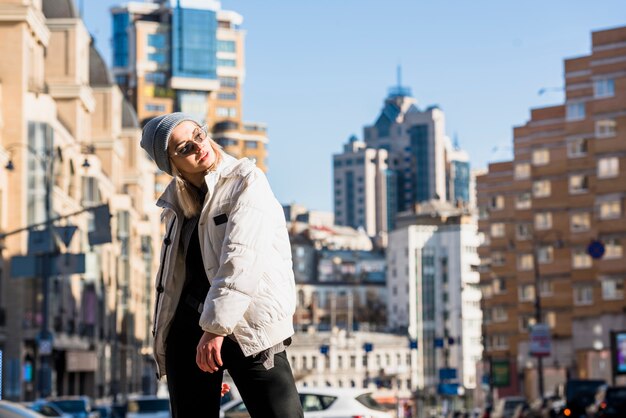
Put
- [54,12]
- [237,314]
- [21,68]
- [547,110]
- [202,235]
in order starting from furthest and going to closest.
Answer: [547,110]
[54,12]
[21,68]
[202,235]
[237,314]

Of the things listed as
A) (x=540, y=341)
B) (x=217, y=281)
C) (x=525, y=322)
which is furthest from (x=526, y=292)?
(x=217, y=281)

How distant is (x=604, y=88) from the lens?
8881 cm

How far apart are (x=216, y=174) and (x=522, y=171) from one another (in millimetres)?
120124

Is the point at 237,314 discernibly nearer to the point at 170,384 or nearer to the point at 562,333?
the point at 170,384

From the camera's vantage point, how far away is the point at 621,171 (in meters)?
84.8

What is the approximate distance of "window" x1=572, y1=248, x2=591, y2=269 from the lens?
9744cm

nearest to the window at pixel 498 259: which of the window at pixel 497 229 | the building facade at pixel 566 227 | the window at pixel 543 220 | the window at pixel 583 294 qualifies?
the building facade at pixel 566 227

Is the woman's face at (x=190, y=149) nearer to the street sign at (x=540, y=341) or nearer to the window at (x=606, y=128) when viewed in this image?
the street sign at (x=540, y=341)

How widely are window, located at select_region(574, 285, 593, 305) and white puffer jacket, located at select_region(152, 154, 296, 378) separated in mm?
91029

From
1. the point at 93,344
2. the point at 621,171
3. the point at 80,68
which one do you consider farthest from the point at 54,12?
the point at 621,171

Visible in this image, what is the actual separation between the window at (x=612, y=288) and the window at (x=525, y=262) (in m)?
29.9

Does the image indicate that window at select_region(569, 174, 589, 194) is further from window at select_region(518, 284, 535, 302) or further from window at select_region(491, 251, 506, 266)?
window at select_region(491, 251, 506, 266)

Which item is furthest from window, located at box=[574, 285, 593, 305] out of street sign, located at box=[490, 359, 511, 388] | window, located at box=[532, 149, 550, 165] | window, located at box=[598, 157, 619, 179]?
street sign, located at box=[490, 359, 511, 388]

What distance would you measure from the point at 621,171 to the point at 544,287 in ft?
75.3
